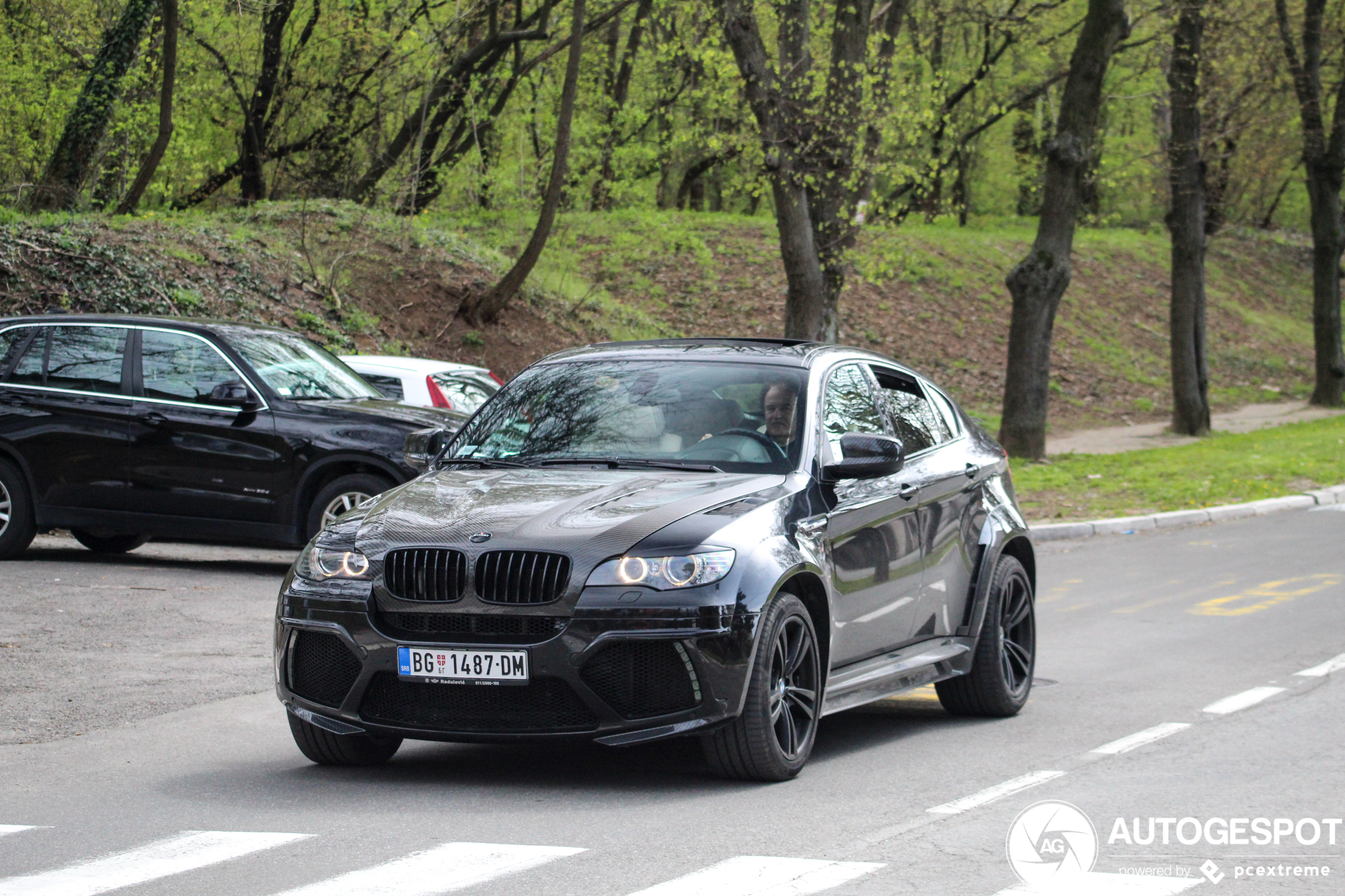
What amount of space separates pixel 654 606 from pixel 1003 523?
10.5ft

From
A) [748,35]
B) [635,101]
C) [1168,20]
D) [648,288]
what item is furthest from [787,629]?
[635,101]

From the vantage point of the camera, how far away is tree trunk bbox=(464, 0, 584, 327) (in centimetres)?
2398

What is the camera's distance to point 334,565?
5848 millimetres

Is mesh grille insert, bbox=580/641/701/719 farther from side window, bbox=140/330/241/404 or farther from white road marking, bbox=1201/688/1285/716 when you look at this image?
side window, bbox=140/330/241/404

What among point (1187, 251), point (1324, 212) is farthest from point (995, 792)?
point (1324, 212)

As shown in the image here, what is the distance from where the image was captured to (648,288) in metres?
34.5

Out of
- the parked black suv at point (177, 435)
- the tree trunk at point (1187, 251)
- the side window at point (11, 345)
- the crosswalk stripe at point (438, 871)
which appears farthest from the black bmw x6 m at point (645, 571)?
the tree trunk at point (1187, 251)

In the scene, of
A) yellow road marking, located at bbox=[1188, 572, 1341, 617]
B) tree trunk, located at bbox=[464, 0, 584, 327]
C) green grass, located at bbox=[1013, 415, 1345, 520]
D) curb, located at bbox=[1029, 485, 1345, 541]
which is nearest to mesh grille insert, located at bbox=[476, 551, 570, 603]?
yellow road marking, located at bbox=[1188, 572, 1341, 617]

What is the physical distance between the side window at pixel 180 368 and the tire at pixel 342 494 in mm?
1178

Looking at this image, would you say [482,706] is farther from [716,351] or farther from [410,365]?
[410,365]

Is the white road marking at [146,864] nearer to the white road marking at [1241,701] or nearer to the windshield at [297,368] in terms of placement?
the white road marking at [1241,701]

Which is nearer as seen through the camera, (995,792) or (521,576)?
(521,576)

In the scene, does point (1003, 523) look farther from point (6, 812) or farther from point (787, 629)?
point (6, 812)

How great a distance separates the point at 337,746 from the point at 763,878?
7.48ft
